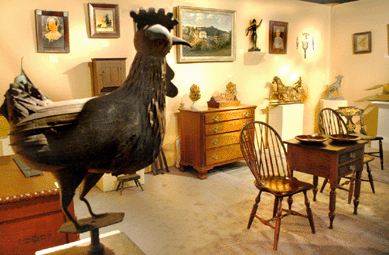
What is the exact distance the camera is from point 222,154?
4.93 metres

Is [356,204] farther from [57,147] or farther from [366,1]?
[366,1]

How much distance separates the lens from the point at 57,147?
873 mm

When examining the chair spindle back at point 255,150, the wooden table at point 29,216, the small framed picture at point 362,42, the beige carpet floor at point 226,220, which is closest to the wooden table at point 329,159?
the chair spindle back at point 255,150

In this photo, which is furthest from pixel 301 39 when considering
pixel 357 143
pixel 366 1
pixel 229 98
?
pixel 357 143

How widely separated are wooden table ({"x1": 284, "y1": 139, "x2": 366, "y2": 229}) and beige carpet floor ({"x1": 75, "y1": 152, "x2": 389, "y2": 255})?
34 centimetres

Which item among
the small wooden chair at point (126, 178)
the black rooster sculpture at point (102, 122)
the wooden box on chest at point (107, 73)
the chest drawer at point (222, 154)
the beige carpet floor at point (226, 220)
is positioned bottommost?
the beige carpet floor at point (226, 220)

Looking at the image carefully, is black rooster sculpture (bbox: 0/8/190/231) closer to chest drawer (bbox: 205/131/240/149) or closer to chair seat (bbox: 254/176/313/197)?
chair seat (bbox: 254/176/313/197)

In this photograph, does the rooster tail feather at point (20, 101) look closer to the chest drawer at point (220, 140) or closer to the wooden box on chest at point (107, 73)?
the wooden box on chest at point (107, 73)

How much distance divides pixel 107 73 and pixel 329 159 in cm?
284

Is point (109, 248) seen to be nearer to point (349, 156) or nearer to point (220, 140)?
point (349, 156)

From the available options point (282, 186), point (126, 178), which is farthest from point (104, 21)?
point (282, 186)

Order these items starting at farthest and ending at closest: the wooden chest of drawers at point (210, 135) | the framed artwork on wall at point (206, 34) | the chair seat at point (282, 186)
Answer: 1. the framed artwork on wall at point (206, 34)
2. the wooden chest of drawers at point (210, 135)
3. the chair seat at point (282, 186)

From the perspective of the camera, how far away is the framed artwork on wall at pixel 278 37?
20.2 ft

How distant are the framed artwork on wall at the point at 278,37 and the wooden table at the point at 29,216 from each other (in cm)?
530
